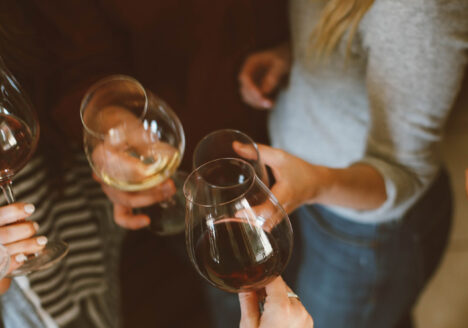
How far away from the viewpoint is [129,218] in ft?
2.51

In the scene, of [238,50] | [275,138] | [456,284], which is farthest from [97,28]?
[456,284]

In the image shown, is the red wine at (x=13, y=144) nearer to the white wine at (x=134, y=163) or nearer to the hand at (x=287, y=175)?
the white wine at (x=134, y=163)

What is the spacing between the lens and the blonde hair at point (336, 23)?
71 cm

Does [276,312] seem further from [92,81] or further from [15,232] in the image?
[92,81]

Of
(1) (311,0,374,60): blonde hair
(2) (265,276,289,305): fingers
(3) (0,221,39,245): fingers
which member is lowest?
(2) (265,276,289,305): fingers

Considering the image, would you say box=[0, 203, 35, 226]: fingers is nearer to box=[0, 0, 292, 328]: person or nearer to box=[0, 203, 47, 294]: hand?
box=[0, 203, 47, 294]: hand

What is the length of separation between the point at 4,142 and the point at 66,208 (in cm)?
37

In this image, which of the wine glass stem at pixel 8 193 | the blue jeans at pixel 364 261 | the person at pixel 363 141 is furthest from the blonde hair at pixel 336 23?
the wine glass stem at pixel 8 193

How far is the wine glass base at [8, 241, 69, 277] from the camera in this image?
66 cm

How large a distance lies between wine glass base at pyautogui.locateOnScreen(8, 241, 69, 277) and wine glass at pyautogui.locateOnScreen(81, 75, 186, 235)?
152 mm

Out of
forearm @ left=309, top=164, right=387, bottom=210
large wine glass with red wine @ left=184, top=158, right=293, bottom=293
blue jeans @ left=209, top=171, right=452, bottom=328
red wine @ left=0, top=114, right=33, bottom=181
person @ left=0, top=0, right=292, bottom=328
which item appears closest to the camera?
large wine glass with red wine @ left=184, top=158, right=293, bottom=293

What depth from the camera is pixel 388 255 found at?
93 cm

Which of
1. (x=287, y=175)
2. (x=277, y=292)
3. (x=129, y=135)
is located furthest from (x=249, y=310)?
(x=129, y=135)

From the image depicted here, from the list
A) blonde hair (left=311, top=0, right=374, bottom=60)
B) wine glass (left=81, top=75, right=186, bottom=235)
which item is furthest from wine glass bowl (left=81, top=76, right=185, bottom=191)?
blonde hair (left=311, top=0, right=374, bottom=60)
